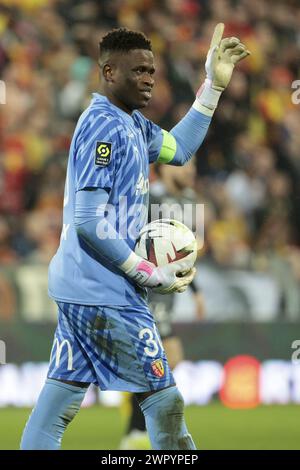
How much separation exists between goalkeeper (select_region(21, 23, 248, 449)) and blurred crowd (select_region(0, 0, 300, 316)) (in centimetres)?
534

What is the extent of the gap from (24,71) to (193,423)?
4.30 meters

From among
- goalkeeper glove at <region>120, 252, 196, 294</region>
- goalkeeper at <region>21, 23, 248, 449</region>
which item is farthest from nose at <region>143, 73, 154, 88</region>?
goalkeeper glove at <region>120, 252, 196, 294</region>

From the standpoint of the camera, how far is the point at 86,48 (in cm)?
1145

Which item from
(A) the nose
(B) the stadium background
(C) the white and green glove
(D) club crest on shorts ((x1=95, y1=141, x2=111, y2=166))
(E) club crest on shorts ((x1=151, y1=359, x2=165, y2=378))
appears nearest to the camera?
(D) club crest on shorts ((x1=95, y1=141, x2=111, y2=166))

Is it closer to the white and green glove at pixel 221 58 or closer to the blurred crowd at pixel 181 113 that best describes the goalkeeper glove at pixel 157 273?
the white and green glove at pixel 221 58

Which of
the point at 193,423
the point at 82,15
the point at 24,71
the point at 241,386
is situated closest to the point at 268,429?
the point at 193,423

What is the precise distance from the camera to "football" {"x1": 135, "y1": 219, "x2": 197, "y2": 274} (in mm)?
4469

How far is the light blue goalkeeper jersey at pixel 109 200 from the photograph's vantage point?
14.2 ft

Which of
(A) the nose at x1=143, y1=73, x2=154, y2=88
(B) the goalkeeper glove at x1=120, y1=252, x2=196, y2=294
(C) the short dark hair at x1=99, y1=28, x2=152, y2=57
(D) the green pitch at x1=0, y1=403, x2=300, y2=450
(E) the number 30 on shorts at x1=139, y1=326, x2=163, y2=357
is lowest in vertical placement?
(D) the green pitch at x1=0, y1=403, x2=300, y2=450

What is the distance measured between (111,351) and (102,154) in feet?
2.62

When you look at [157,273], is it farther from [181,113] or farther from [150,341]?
[181,113]

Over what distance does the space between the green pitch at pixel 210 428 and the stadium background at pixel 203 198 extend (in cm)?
2

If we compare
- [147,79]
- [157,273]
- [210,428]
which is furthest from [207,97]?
[210,428]

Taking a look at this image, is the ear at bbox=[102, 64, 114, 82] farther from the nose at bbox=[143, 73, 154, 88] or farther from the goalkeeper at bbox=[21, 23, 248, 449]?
the nose at bbox=[143, 73, 154, 88]
